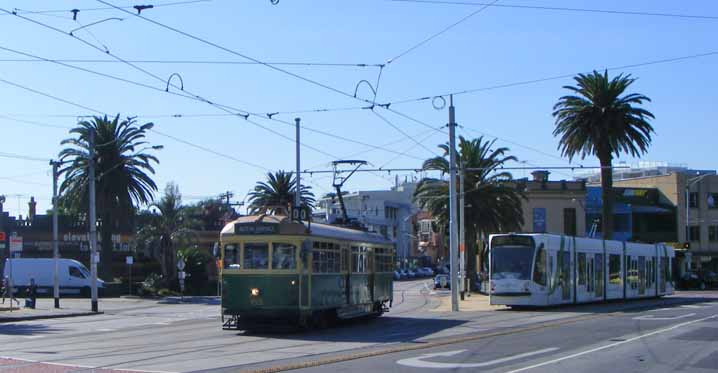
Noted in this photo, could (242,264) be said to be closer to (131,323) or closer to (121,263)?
(131,323)

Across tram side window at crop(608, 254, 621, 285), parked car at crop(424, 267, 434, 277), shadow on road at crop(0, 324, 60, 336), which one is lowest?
parked car at crop(424, 267, 434, 277)

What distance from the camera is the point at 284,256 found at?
23312 mm

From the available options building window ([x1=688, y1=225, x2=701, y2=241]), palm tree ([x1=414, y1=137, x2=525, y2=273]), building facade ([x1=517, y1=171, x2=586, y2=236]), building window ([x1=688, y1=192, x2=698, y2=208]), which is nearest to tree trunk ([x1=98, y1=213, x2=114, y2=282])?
palm tree ([x1=414, y1=137, x2=525, y2=273])

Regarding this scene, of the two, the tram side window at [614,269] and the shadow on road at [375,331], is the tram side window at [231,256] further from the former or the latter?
the tram side window at [614,269]

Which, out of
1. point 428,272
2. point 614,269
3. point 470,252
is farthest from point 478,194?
point 428,272

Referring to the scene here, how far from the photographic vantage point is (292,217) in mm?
23734

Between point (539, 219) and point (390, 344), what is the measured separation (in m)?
64.7

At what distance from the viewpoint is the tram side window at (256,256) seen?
2334cm

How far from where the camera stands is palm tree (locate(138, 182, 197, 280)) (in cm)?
6494

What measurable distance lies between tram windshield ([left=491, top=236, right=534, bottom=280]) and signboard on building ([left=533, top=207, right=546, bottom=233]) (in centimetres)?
4789

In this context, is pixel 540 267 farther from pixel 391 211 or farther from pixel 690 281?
pixel 391 211

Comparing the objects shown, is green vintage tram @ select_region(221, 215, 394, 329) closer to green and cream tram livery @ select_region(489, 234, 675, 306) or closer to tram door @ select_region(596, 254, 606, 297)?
green and cream tram livery @ select_region(489, 234, 675, 306)

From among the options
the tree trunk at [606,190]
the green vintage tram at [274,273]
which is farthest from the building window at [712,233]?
the green vintage tram at [274,273]

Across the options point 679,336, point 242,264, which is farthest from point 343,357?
point 679,336
